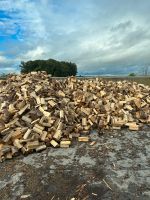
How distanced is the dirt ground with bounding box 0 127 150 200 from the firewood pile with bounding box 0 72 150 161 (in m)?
0.36

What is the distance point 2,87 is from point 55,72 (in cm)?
843

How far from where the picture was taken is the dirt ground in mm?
5777

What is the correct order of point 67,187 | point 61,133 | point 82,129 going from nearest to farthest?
point 67,187, point 61,133, point 82,129

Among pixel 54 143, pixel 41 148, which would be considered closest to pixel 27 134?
pixel 41 148

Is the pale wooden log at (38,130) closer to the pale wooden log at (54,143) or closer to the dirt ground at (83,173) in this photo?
the pale wooden log at (54,143)

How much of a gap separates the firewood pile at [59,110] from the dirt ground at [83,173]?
1.16 feet

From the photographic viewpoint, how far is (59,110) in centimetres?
798

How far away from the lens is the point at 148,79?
40.7ft

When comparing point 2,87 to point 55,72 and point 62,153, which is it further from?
point 55,72

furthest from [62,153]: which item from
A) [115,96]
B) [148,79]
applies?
[148,79]

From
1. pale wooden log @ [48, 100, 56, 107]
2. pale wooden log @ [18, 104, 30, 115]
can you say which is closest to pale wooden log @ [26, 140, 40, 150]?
pale wooden log @ [18, 104, 30, 115]

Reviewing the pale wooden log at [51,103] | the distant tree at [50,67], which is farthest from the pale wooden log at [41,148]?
the distant tree at [50,67]

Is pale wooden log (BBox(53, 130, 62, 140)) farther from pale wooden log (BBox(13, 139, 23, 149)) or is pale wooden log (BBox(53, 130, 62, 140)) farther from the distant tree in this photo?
the distant tree

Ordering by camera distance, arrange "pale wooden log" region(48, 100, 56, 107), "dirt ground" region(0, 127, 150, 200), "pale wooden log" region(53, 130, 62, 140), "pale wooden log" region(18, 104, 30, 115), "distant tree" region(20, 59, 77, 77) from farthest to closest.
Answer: "distant tree" region(20, 59, 77, 77) < "pale wooden log" region(48, 100, 56, 107) < "pale wooden log" region(18, 104, 30, 115) < "pale wooden log" region(53, 130, 62, 140) < "dirt ground" region(0, 127, 150, 200)
